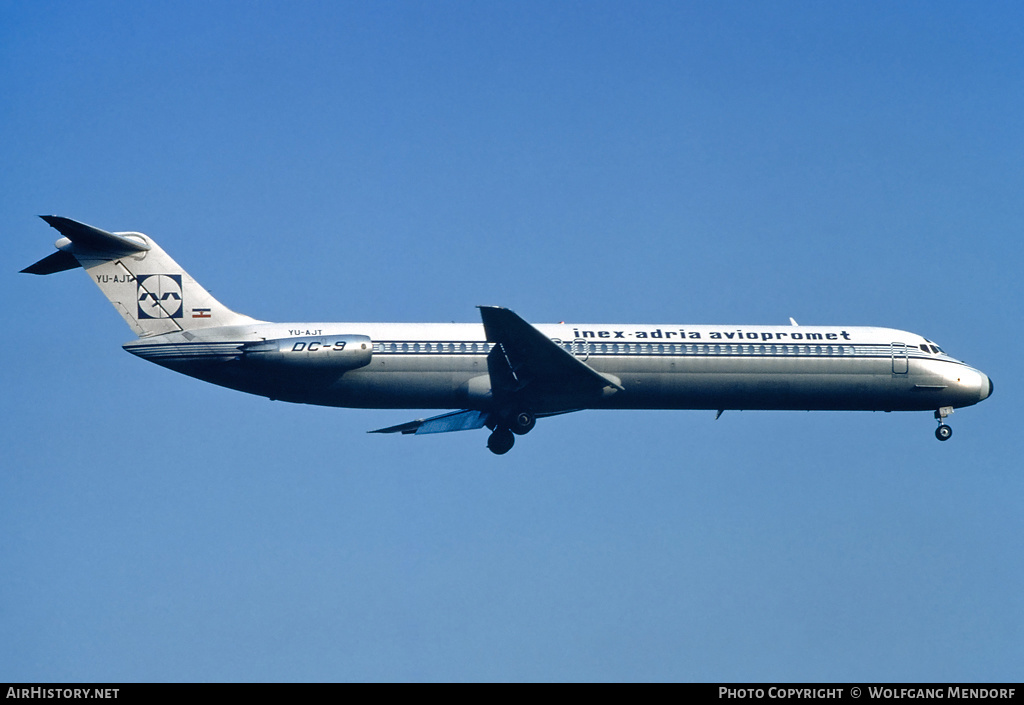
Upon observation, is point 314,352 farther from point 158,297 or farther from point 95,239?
point 95,239

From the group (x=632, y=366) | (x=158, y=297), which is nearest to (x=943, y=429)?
(x=632, y=366)

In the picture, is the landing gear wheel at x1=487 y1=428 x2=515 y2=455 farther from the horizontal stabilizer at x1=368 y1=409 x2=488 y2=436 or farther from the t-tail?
the t-tail

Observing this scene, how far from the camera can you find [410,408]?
127 ft

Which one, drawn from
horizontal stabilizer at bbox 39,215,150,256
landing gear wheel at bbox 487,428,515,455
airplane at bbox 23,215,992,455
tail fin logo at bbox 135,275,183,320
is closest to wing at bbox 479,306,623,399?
airplane at bbox 23,215,992,455

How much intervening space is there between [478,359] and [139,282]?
428 inches

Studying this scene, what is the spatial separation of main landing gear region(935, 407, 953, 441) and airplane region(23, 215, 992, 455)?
5.72 ft

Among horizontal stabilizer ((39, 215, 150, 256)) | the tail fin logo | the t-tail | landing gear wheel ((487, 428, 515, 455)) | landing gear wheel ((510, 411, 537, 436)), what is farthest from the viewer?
landing gear wheel ((487, 428, 515, 455))

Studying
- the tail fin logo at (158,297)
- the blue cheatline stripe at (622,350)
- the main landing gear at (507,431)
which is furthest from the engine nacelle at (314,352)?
the main landing gear at (507,431)

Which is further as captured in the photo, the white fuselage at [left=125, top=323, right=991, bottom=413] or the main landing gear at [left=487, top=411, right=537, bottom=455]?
the main landing gear at [left=487, top=411, right=537, bottom=455]

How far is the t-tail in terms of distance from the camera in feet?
125

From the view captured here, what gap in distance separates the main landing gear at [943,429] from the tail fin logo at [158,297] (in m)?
25.5
